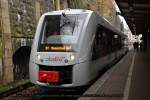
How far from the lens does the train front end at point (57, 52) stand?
1205 centimetres

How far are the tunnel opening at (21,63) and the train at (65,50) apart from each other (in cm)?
681

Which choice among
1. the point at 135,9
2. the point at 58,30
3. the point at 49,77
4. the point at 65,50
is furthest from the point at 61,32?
the point at 135,9

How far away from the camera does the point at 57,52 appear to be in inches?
485

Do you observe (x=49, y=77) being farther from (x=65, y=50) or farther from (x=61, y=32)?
(x=61, y=32)

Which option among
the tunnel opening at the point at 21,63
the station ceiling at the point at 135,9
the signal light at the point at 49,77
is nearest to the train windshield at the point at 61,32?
the signal light at the point at 49,77

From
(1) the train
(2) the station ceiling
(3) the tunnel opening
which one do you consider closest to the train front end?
(1) the train

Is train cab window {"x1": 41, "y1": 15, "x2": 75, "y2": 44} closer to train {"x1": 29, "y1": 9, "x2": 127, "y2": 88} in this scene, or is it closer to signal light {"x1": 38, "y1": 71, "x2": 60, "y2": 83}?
train {"x1": 29, "y1": 9, "x2": 127, "y2": 88}

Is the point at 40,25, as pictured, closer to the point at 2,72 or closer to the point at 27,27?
the point at 2,72

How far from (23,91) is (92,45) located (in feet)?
12.5

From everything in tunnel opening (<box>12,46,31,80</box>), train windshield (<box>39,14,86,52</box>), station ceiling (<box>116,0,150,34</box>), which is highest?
station ceiling (<box>116,0,150,34</box>)

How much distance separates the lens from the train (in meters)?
12.1

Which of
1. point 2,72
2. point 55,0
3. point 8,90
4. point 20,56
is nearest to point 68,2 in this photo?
point 55,0

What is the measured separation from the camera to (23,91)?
15625 millimetres

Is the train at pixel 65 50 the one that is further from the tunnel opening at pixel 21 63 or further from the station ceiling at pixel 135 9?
the station ceiling at pixel 135 9
